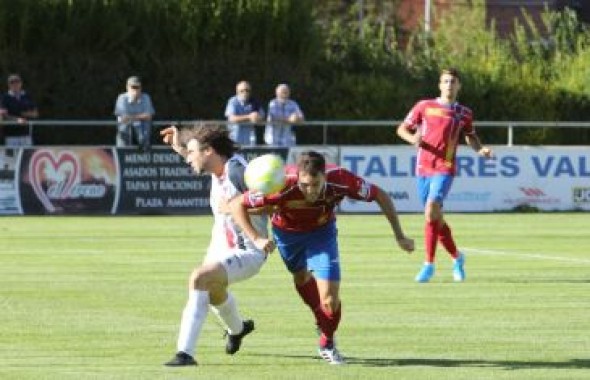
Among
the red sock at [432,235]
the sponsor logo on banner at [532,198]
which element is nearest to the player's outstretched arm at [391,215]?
the red sock at [432,235]

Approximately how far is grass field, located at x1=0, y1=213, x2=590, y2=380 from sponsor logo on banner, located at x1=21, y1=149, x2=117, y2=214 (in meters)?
4.61

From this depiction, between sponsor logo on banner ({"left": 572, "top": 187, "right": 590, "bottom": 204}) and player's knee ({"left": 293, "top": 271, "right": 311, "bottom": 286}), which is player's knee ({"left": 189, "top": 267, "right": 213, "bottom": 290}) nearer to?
player's knee ({"left": 293, "top": 271, "right": 311, "bottom": 286})

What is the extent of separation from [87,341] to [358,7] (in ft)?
185

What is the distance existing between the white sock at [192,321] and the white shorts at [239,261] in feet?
1.12

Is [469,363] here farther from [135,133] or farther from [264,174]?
[135,133]

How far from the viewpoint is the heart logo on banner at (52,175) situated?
3036 centimetres

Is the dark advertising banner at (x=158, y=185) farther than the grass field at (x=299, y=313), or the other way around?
the dark advertising banner at (x=158, y=185)

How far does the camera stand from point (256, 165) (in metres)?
11.9

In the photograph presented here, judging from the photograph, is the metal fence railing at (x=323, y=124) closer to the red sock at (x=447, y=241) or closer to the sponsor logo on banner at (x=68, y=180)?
the sponsor logo on banner at (x=68, y=180)

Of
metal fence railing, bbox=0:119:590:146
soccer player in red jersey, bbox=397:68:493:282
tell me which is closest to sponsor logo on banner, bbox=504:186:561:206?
metal fence railing, bbox=0:119:590:146

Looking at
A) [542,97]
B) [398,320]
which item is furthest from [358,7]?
[398,320]

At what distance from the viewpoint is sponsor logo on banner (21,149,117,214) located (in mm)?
30328

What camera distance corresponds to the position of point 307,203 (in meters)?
12.4

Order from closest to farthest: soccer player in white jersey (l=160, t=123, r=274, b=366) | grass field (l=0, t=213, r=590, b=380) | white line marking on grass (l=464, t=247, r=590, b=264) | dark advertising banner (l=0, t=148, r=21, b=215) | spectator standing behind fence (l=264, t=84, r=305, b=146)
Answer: soccer player in white jersey (l=160, t=123, r=274, b=366) → grass field (l=0, t=213, r=590, b=380) → white line marking on grass (l=464, t=247, r=590, b=264) → dark advertising banner (l=0, t=148, r=21, b=215) → spectator standing behind fence (l=264, t=84, r=305, b=146)
